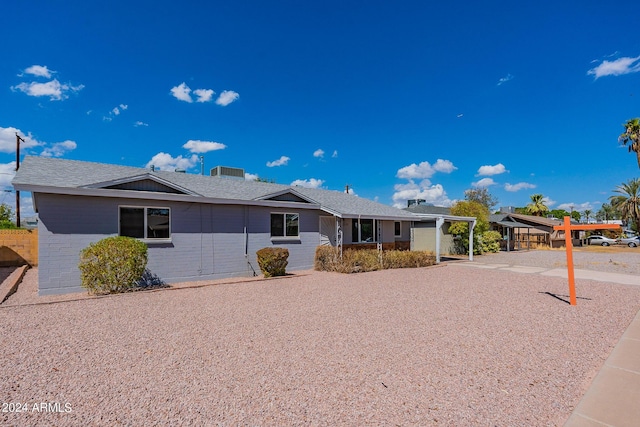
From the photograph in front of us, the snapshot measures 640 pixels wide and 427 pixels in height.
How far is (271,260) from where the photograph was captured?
12.2 meters

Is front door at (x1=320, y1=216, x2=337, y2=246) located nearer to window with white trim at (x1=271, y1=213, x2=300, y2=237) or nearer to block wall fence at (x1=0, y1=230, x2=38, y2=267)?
window with white trim at (x1=271, y1=213, x2=300, y2=237)

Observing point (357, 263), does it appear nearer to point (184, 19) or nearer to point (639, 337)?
point (639, 337)

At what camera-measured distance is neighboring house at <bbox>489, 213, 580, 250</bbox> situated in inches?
1239

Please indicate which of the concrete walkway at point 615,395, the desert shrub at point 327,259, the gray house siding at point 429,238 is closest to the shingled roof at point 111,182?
the desert shrub at point 327,259

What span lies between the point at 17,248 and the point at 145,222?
9.35 meters

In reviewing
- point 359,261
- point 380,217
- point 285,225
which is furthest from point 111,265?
point 380,217

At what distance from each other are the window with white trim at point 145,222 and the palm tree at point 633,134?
41.7 meters

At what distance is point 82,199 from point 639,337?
13202 millimetres

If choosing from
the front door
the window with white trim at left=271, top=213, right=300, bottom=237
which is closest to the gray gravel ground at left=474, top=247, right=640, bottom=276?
the front door

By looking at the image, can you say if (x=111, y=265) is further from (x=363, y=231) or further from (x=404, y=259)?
(x=404, y=259)

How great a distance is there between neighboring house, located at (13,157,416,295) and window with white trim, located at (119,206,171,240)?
28 mm

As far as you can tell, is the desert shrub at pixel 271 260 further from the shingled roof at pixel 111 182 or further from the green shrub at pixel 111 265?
the green shrub at pixel 111 265

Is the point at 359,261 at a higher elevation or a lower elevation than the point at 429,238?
lower

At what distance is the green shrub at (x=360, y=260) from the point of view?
14.0 metres
